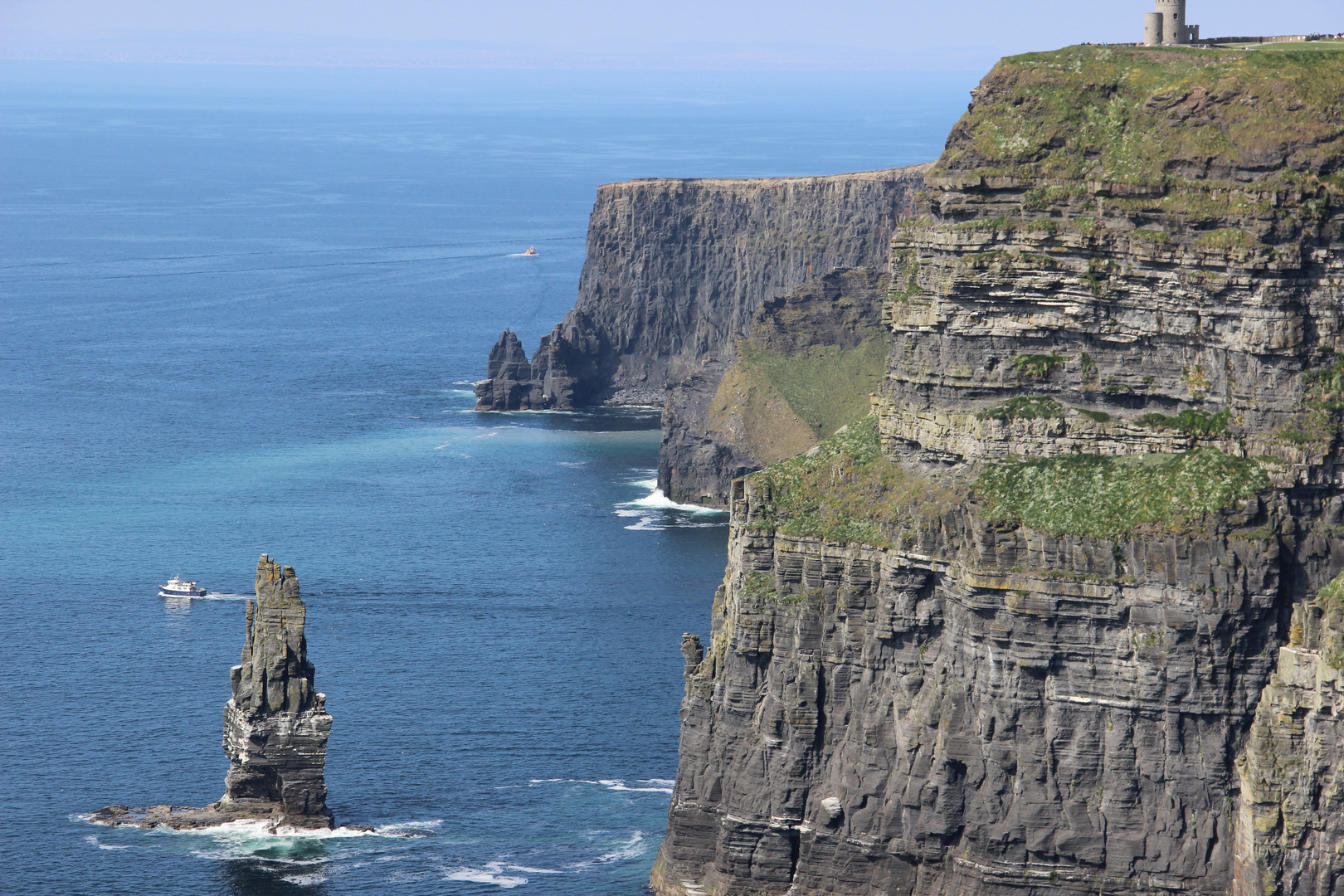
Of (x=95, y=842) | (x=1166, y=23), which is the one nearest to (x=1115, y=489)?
(x=1166, y=23)

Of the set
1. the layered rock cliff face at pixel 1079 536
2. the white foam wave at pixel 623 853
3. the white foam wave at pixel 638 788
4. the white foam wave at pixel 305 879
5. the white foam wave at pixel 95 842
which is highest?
the layered rock cliff face at pixel 1079 536

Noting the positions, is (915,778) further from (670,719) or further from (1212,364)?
(670,719)

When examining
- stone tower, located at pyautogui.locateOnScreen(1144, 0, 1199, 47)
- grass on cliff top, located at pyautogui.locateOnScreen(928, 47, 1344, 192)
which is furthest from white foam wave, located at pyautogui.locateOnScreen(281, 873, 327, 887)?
stone tower, located at pyautogui.locateOnScreen(1144, 0, 1199, 47)

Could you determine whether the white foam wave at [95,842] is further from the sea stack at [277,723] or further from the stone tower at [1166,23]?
the stone tower at [1166,23]

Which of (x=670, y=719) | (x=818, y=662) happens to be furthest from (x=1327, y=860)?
(x=670, y=719)

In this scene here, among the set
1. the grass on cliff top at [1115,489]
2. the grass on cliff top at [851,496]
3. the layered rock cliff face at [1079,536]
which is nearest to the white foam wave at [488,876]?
the layered rock cliff face at [1079,536]

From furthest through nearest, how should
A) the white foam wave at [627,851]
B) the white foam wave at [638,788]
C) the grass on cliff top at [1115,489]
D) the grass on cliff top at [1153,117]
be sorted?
1. the white foam wave at [638,788]
2. the white foam wave at [627,851]
3. the grass on cliff top at [1153,117]
4. the grass on cliff top at [1115,489]
